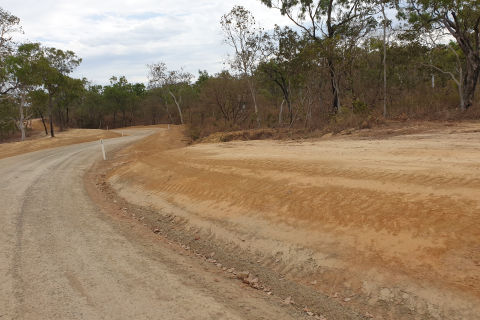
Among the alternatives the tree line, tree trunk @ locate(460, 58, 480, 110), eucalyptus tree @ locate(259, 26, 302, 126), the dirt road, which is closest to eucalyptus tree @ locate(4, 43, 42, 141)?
the tree line

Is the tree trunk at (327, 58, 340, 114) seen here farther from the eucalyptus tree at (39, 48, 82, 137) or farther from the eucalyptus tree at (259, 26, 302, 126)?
the eucalyptus tree at (39, 48, 82, 137)

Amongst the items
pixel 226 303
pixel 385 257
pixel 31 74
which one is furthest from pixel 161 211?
pixel 31 74

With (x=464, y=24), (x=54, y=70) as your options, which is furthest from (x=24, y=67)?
(x=464, y=24)

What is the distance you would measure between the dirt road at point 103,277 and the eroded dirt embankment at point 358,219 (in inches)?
32.9

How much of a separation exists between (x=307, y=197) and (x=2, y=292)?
17.1 feet

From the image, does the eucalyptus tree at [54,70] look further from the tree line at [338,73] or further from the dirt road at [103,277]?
the dirt road at [103,277]

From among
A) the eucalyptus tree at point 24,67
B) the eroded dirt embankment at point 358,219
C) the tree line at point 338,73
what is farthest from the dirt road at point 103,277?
the eucalyptus tree at point 24,67

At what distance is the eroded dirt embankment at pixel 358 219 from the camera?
4418 mm

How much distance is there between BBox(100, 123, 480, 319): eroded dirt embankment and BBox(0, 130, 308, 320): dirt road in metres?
0.84

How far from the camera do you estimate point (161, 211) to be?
30.0ft

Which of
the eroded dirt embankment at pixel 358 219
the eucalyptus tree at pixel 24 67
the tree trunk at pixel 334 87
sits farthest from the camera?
the eucalyptus tree at pixel 24 67

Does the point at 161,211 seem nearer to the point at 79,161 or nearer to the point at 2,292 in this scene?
the point at 2,292

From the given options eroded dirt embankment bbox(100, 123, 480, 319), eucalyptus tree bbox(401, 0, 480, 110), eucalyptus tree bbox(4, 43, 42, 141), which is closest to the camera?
eroded dirt embankment bbox(100, 123, 480, 319)

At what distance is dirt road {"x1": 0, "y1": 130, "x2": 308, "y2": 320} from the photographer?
443 centimetres
